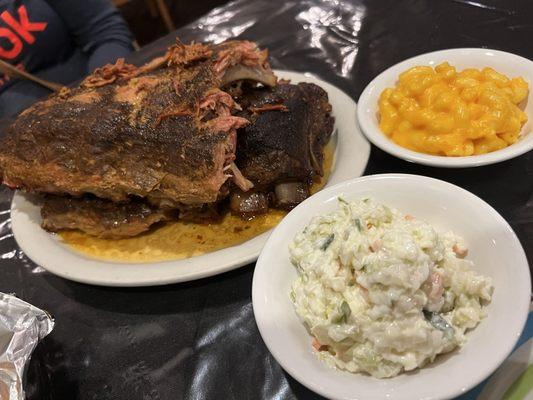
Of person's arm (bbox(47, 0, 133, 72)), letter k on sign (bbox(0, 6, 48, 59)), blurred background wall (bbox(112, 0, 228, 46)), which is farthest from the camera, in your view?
blurred background wall (bbox(112, 0, 228, 46))

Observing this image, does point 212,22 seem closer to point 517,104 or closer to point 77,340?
point 517,104

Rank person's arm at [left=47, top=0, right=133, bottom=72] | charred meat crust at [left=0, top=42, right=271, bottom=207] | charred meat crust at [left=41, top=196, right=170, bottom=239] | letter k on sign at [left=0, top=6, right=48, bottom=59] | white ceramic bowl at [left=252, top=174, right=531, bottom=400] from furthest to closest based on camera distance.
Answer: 1. person's arm at [left=47, top=0, right=133, bottom=72]
2. letter k on sign at [left=0, top=6, right=48, bottom=59]
3. charred meat crust at [left=41, top=196, right=170, bottom=239]
4. charred meat crust at [left=0, top=42, right=271, bottom=207]
5. white ceramic bowl at [left=252, top=174, right=531, bottom=400]

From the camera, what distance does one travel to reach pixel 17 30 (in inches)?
108

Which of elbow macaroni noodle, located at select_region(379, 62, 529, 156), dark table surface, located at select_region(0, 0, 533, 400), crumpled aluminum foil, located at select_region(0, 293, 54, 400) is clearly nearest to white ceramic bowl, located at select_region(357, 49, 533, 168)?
elbow macaroni noodle, located at select_region(379, 62, 529, 156)

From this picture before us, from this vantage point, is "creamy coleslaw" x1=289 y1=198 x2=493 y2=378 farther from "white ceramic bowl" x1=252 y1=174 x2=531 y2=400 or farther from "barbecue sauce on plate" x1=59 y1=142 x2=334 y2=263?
"barbecue sauce on plate" x1=59 y1=142 x2=334 y2=263

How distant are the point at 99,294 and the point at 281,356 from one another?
0.95m

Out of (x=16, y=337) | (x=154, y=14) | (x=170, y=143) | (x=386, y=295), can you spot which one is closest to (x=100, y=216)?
(x=170, y=143)

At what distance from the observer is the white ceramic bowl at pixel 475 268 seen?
966 millimetres

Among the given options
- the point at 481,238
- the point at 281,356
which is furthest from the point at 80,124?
the point at 481,238

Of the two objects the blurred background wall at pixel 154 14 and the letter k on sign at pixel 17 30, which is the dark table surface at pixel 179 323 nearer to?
the letter k on sign at pixel 17 30

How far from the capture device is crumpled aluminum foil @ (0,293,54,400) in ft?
3.87

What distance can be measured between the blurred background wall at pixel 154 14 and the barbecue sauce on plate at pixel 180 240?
11.0 feet

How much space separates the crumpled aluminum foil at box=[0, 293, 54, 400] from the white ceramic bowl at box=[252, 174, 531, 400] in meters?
0.65

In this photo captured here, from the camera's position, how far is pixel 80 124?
1.67m
